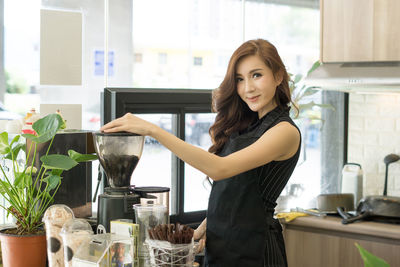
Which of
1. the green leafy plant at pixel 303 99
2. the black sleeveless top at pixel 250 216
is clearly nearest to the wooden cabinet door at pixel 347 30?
the green leafy plant at pixel 303 99

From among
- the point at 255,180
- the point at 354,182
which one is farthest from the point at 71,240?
the point at 354,182

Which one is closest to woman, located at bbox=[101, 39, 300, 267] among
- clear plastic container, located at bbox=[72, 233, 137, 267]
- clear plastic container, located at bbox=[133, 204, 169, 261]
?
clear plastic container, located at bbox=[133, 204, 169, 261]

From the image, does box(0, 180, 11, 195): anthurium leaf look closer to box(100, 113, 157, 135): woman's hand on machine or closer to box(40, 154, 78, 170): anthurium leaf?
box(40, 154, 78, 170): anthurium leaf

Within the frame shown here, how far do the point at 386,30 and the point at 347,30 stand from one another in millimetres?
223

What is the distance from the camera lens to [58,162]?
1.92 meters

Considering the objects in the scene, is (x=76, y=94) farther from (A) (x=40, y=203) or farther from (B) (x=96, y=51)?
(A) (x=40, y=203)

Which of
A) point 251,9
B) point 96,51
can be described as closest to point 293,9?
point 251,9

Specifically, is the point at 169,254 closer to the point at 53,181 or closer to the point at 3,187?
the point at 53,181

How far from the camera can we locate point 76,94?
269 cm

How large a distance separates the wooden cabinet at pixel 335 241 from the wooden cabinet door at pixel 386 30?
92cm

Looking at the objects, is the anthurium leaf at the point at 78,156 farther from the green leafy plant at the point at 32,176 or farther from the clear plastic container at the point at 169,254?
the clear plastic container at the point at 169,254

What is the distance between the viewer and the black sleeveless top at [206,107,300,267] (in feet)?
7.05

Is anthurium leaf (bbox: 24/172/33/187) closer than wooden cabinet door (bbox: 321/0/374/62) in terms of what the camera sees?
Yes

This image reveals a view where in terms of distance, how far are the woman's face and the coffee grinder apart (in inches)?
18.4
